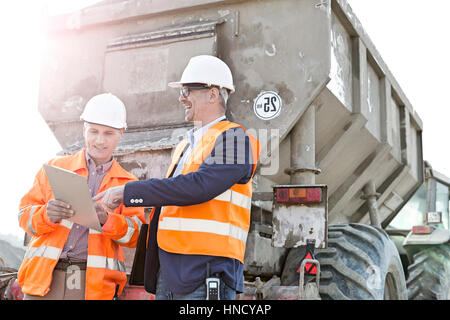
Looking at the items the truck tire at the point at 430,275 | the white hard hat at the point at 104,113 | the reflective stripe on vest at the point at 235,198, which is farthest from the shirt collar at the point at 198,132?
the truck tire at the point at 430,275

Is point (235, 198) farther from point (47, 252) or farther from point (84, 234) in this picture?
point (47, 252)

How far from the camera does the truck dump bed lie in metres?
3.91

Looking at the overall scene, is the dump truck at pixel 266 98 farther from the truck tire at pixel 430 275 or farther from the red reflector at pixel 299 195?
the truck tire at pixel 430 275

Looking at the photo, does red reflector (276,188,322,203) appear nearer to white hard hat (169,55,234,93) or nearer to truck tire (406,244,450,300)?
white hard hat (169,55,234,93)

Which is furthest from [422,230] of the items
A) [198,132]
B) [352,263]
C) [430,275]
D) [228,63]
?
[198,132]

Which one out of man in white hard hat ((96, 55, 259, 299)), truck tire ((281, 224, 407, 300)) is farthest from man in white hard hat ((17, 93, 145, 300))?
truck tire ((281, 224, 407, 300))

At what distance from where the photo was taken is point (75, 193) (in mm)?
2621

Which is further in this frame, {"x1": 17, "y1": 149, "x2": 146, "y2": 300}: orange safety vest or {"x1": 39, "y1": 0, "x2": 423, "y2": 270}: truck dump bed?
{"x1": 39, "y1": 0, "x2": 423, "y2": 270}: truck dump bed

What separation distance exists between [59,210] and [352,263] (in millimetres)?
2203

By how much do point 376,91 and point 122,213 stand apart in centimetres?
328

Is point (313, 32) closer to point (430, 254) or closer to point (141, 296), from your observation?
point (141, 296)

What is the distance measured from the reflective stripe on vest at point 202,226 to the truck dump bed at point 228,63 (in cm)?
134

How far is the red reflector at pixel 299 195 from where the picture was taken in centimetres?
361
